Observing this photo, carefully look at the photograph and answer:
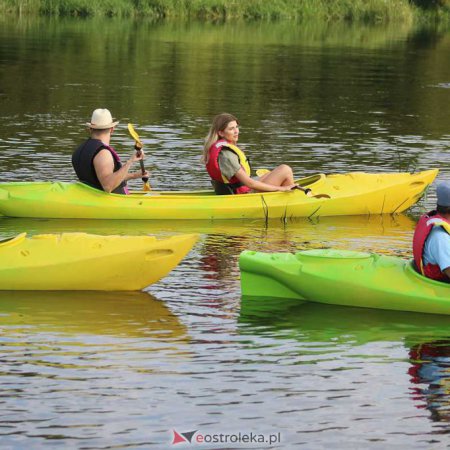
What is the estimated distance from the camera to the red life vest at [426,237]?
795 cm

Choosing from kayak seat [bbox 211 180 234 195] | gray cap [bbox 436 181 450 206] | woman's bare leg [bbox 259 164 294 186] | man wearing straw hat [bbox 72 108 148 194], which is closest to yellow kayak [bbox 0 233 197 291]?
gray cap [bbox 436 181 450 206]

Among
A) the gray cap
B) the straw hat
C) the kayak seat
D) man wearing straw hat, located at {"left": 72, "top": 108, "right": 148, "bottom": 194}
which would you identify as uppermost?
the straw hat

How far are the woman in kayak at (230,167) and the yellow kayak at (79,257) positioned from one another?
8.26 ft

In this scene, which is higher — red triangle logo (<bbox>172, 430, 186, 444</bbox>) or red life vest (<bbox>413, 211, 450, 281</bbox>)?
red life vest (<bbox>413, 211, 450, 281</bbox>)

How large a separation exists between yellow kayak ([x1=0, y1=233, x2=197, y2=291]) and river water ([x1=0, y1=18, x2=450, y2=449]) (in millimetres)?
157

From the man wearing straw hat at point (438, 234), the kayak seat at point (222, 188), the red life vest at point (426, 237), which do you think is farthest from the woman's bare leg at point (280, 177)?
the man wearing straw hat at point (438, 234)

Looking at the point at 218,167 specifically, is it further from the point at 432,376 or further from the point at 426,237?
the point at 432,376

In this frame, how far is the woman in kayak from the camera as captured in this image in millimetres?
11008

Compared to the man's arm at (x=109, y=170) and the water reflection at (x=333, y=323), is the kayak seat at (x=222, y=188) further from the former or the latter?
the water reflection at (x=333, y=323)

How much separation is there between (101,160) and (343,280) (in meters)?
3.01

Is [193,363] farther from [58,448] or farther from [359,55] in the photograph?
[359,55]

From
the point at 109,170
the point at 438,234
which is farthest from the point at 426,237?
the point at 109,170

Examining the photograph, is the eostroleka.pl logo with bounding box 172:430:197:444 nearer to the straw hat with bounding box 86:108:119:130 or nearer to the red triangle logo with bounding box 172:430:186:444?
the red triangle logo with bounding box 172:430:186:444

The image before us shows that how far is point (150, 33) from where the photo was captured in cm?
3306
